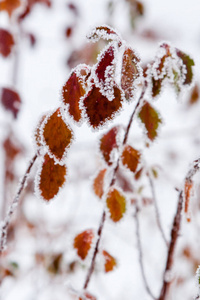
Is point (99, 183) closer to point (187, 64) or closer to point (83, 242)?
point (83, 242)

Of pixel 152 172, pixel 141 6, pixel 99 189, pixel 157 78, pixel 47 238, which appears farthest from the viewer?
pixel 47 238

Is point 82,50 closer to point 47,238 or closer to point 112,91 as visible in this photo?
point 47,238

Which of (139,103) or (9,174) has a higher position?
(9,174)

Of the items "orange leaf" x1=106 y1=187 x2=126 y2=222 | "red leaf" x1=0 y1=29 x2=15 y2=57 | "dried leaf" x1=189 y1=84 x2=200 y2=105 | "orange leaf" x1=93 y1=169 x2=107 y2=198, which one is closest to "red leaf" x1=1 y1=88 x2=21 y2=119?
"red leaf" x1=0 y1=29 x2=15 y2=57

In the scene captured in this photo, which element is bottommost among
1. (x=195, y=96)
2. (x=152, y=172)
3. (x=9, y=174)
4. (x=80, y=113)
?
(x=80, y=113)

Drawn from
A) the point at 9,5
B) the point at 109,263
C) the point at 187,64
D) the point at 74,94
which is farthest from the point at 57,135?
the point at 9,5

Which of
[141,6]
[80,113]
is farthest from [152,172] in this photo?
[141,6]

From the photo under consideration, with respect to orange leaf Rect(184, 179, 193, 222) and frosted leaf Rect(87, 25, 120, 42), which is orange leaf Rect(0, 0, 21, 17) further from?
orange leaf Rect(184, 179, 193, 222)

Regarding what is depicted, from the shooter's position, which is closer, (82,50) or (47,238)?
(82,50)
